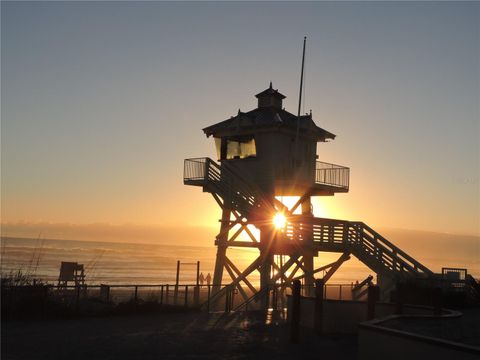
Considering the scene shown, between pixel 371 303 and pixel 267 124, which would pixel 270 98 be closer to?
pixel 267 124

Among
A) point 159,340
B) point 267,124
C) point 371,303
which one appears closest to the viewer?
point 159,340

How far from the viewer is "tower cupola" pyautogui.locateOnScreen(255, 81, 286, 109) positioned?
36.8 m

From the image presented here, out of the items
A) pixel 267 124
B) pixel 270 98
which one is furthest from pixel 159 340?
pixel 270 98

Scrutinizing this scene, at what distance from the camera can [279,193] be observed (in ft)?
117

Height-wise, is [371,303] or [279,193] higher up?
[279,193]

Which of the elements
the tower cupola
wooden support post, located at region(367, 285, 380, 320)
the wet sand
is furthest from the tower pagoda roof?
wooden support post, located at region(367, 285, 380, 320)

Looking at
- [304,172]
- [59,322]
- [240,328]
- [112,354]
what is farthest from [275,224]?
[112,354]

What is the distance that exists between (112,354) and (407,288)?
1560 cm

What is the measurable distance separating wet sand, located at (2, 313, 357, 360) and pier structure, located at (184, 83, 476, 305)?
26.5 feet

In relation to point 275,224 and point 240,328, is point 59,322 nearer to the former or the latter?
point 240,328

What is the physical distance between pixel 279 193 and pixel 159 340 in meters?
17.7

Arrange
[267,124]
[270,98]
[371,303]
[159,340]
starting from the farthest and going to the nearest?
1. [270,98]
2. [267,124]
3. [371,303]
4. [159,340]

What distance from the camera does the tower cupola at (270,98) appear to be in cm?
3681

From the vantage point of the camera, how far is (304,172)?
34.9m
